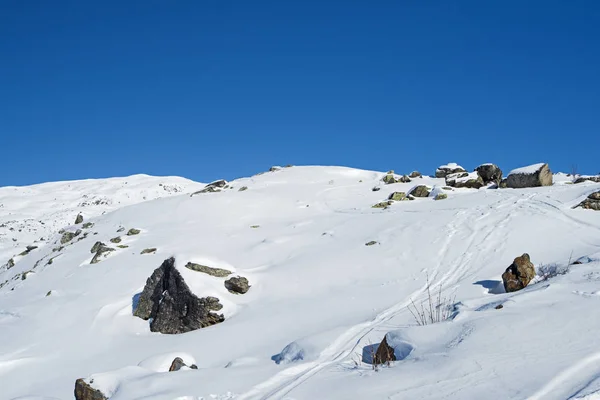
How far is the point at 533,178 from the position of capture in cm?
1925

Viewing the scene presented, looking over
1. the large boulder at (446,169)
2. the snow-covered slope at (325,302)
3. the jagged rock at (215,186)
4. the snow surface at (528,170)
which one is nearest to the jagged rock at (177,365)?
the snow-covered slope at (325,302)

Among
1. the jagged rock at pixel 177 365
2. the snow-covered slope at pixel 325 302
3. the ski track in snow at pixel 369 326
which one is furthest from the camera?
the jagged rock at pixel 177 365

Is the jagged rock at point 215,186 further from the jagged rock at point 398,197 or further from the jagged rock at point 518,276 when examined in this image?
the jagged rock at point 518,276

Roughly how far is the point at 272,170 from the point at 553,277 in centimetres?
2741

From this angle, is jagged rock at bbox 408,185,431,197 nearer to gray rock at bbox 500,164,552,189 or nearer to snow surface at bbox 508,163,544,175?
gray rock at bbox 500,164,552,189

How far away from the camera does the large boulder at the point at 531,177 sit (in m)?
19.2

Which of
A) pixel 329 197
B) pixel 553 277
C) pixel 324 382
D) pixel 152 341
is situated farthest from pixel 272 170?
pixel 324 382

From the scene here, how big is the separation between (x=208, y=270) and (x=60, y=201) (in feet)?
114

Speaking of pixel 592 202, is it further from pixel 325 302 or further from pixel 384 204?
pixel 325 302

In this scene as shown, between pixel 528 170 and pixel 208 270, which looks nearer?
pixel 208 270

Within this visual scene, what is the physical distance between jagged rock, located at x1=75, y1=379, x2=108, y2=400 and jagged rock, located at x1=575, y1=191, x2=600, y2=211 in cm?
1435

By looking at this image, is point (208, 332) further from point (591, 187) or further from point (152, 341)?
point (591, 187)

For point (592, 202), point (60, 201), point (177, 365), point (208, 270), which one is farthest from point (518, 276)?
point (60, 201)

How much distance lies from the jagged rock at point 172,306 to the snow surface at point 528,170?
15.3 m
